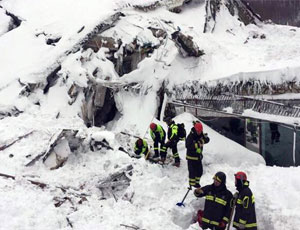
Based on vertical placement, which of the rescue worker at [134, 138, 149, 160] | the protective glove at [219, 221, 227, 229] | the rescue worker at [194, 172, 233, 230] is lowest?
the rescue worker at [134, 138, 149, 160]

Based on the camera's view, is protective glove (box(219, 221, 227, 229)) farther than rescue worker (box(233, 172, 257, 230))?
Yes

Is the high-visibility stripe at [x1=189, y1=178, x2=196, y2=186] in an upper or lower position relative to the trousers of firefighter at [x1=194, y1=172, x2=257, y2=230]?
lower

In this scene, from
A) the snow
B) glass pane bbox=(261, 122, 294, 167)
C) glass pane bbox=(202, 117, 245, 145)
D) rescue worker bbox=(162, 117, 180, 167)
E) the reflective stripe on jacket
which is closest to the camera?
the reflective stripe on jacket

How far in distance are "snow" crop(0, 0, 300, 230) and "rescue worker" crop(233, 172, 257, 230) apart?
0.73 m

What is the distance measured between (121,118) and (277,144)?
5.13 metres

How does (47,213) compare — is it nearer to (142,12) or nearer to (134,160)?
(134,160)

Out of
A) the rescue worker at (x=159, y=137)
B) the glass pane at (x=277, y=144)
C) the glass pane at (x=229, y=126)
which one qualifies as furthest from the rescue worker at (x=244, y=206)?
the glass pane at (x=229, y=126)

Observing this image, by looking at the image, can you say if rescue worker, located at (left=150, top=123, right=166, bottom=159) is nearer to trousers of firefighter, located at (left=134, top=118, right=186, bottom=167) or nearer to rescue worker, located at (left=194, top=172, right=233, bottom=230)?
trousers of firefighter, located at (left=134, top=118, right=186, bottom=167)

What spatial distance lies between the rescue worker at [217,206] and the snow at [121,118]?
1.35 feet

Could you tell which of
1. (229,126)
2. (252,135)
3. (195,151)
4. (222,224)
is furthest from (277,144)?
(222,224)

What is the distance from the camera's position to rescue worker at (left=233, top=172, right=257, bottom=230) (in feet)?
19.4

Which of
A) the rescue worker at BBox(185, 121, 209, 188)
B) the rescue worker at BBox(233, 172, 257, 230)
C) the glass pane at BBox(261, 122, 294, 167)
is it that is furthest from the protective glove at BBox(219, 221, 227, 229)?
the glass pane at BBox(261, 122, 294, 167)

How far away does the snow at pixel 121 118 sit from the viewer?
6781mm

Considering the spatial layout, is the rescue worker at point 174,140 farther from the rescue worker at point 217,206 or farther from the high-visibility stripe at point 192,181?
the rescue worker at point 217,206
